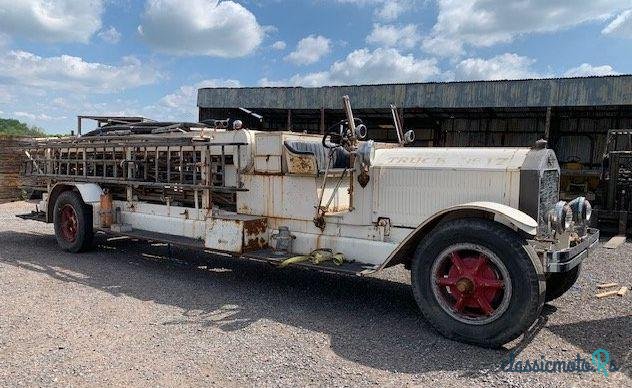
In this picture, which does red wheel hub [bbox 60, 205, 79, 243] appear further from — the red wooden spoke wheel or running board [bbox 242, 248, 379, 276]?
the red wooden spoke wheel

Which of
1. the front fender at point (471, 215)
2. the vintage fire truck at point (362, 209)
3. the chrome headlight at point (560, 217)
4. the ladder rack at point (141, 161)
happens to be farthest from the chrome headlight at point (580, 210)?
the ladder rack at point (141, 161)

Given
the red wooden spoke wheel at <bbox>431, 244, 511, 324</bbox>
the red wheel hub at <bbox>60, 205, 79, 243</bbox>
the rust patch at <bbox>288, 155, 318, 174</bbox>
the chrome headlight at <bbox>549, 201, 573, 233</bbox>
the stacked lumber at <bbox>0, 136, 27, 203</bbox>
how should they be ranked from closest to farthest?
the red wooden spoke wheel at <bbox>431, 244, 511, 324</bbox>, the chrome headlight at <bbox>549, 201, 573, 233</bbox>, the rust patch at <bbox>288, 155, 318, 174</bbox>, the red wheel hub at <bbox>60, 205, 79, 243</bbox>, the stacked lumber at <bbox>0, 136, 27, 203</bbox>

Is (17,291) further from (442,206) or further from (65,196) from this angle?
(442,206)

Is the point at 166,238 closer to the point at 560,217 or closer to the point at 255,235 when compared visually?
the point at 255,235

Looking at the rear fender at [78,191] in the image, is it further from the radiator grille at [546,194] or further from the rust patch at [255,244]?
the radiator grille at [546,194]

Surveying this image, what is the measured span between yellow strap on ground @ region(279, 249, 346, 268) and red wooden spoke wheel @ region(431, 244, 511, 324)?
40.2 inches

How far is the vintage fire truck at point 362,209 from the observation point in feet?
13.0

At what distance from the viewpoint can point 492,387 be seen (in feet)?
10.8

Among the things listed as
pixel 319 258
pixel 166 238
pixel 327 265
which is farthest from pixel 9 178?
pixel 327 265

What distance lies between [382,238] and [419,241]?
0.44 meters

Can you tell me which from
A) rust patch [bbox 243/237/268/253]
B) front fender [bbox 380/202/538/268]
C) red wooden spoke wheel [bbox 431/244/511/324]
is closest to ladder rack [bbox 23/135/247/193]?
rust patch [bbox 243/237/268/253]

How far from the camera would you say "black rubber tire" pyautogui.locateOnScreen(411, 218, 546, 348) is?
3.73 metres

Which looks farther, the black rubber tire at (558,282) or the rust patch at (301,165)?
the rust patch at (301,165)

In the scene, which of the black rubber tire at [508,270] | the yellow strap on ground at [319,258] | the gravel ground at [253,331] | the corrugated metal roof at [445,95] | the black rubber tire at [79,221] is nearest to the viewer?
the gravel ground at [253,331]
